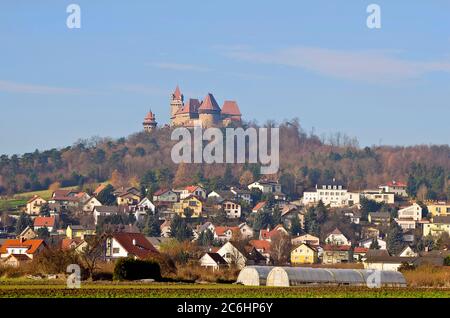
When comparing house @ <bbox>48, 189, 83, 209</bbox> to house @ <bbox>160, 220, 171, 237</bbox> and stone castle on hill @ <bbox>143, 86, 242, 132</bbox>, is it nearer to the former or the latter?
house @ <bbox>160, 220, 171, 237</bbox>

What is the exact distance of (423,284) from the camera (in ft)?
153

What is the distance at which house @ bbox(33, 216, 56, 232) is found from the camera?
113062 millimetres

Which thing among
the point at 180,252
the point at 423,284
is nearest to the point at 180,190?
the point at 180,252

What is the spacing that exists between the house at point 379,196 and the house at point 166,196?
2191cm

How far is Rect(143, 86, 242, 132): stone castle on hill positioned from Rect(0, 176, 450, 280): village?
38785 millimetres


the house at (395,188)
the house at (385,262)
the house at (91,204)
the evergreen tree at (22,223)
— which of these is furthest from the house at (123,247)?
the house at (395,188)

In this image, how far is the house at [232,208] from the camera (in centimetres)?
12825

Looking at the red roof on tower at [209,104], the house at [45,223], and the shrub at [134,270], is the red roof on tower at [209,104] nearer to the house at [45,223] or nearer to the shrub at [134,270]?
the house at [45,223]

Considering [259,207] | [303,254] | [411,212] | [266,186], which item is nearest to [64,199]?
[259,207]

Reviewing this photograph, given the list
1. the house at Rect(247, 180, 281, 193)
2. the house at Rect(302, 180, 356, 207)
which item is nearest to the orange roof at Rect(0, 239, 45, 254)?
the house at Rect(302, 180, 356, 207)
